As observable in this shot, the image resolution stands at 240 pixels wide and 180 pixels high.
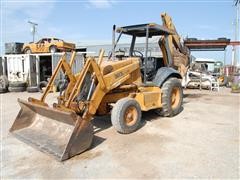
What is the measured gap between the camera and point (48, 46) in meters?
19.7

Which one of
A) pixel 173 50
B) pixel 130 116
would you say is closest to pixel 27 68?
pixel 173 50

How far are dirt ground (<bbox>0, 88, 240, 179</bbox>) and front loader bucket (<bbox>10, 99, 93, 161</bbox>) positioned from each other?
14 centimetres

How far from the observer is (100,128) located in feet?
20.1

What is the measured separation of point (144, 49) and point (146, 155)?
324 centimetres

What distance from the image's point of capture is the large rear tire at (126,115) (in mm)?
5426

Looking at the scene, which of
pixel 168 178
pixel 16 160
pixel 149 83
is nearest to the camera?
pixel 168 178

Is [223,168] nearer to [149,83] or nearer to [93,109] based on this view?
[93,109]

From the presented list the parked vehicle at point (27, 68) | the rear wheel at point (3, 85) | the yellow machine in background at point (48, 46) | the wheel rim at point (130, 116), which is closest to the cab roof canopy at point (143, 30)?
the wheel rim at point (130, 116)

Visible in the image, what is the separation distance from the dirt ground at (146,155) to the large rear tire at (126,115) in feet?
0.53

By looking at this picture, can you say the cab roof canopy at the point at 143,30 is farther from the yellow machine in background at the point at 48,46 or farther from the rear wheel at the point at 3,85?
the yellow machine in background at the point at 48,46

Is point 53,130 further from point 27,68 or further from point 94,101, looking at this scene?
point 27,68

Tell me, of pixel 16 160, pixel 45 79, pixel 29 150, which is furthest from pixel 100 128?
pixel 45 79

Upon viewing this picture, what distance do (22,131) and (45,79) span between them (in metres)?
12.1

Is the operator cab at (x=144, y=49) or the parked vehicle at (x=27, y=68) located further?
the parked vehicle at (x=27, y=68)
